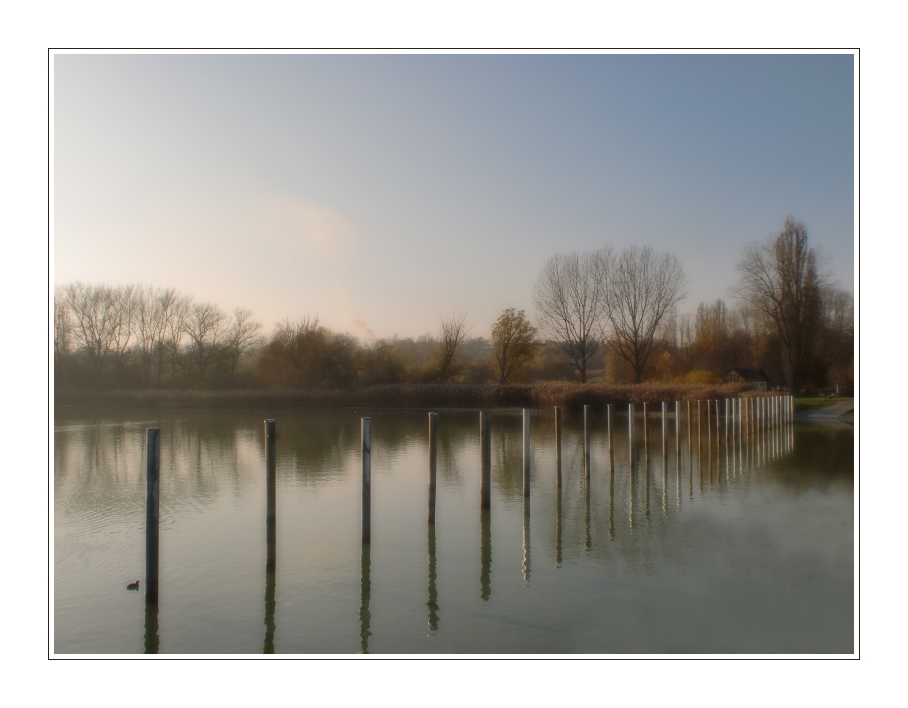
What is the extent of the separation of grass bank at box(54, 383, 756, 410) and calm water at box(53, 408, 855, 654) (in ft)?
Result: 64.8

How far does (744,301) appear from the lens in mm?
48062

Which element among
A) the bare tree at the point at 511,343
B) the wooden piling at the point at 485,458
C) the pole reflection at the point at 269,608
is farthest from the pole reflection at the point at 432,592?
the bare tree at the point at 511,343

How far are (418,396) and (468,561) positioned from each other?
3982cm

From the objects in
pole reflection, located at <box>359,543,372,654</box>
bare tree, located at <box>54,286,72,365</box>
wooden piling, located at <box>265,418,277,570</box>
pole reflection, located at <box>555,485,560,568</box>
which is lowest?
pole reflection, located at <box>555,485,560,568</box>

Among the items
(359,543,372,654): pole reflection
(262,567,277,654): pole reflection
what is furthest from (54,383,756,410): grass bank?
(262,567,277,654): pole reflection

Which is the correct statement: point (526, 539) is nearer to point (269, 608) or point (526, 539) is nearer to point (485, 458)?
point (485, 458)

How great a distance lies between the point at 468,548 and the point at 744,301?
4267cm

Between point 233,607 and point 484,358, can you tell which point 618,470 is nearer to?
point 233,607

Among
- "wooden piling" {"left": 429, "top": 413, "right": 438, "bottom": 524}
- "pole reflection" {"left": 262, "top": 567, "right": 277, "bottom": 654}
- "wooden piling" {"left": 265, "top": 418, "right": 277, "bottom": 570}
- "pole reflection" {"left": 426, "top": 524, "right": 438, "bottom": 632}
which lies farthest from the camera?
"wooden piling" {"left": 429, "top": 413, "right": 438, "bottom": 524}

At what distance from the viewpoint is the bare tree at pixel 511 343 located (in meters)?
56.2

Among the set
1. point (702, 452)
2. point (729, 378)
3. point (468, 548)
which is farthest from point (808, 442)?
point (729, 378)

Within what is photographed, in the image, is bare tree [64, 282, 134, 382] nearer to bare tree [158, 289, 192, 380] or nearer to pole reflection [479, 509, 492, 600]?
bare tree [158, 289, 192, 380]

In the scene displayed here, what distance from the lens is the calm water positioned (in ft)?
24.9

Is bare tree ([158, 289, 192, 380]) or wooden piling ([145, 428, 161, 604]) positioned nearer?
wooden piling ([145, 428, 161, 604])
